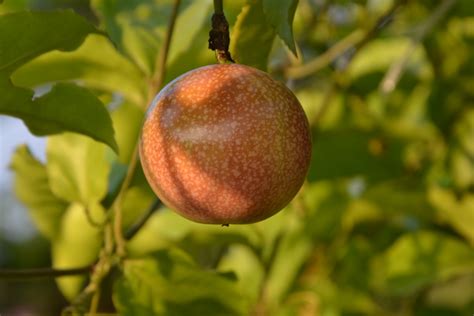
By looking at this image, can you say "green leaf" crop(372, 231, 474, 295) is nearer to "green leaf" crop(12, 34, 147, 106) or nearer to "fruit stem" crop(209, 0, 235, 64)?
"green leaf" crop(12, 34, 147, 106)

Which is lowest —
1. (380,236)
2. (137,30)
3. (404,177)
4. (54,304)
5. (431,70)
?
(54,304)

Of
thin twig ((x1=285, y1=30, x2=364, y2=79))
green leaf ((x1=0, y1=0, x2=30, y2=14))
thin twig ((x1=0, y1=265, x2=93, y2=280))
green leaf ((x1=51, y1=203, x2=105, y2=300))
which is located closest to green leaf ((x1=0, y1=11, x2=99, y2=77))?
thin twig ((x1=0, y1=265, x2=93, y2=280))

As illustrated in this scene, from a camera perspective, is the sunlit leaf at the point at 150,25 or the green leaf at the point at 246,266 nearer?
the sunlit leaf at the point at 150,25

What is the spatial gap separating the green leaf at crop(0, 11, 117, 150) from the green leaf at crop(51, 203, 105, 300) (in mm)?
418

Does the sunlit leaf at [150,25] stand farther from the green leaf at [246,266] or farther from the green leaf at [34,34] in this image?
the green leaf at [246,266]

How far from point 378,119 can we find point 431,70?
0.57 ft

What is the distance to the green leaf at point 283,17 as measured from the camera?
29.6 inches

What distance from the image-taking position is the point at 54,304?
233 inches

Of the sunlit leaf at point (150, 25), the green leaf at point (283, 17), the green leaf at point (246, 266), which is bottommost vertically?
the green leaf at point (246, 266)

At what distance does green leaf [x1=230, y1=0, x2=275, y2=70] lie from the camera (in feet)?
2.99

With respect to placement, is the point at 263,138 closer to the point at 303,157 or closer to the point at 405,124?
the point at 303,157

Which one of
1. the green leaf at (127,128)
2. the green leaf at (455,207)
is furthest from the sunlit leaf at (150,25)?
the green leaf at (455,207)

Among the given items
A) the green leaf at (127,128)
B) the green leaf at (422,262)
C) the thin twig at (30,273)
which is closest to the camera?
the thin twig at (30,273)

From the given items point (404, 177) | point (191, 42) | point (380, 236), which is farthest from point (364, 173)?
point (191, 42)
